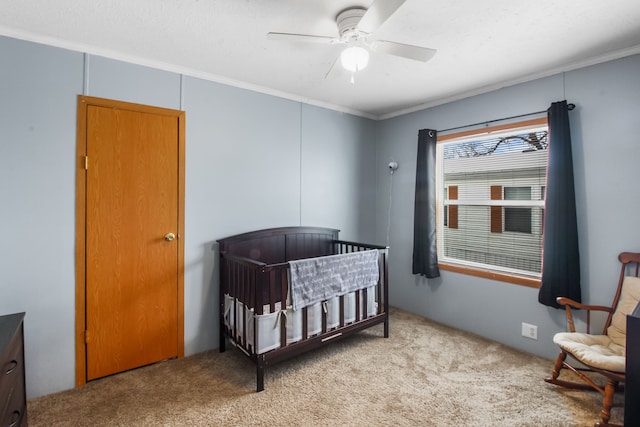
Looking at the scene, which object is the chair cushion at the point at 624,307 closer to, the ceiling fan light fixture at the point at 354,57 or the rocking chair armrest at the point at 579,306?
the rocking chair armrest at the point at 579,306

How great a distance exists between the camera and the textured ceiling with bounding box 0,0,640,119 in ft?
5.49

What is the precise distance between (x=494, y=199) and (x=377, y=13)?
2.21 meters

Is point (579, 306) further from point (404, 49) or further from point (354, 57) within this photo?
point (354, 57)

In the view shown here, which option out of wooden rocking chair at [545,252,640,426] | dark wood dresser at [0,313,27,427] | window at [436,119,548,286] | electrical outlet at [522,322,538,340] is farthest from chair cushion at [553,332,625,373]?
dark wood dresser at [0,313,27,427]

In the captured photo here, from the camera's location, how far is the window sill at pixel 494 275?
2.58 m

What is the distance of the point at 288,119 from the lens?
306 cm

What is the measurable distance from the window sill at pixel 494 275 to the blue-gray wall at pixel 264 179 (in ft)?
0.19

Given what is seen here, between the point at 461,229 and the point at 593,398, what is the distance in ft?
5.34

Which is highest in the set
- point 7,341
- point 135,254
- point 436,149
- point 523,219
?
point 436,149

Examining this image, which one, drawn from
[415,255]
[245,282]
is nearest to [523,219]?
[415,255]

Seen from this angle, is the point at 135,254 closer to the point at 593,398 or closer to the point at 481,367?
the point at 481,367

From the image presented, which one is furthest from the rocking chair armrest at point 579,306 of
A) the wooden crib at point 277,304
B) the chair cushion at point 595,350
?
the wooden crib at point 277,304

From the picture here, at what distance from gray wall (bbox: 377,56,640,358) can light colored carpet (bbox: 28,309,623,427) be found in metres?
0.36

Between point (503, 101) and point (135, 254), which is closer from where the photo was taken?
point (135, 254)
